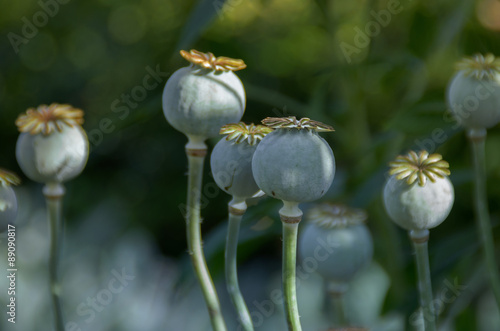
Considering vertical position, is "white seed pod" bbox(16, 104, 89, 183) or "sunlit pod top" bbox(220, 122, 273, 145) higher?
"sunlit pod top" bbox(220, 122, 273, 145)

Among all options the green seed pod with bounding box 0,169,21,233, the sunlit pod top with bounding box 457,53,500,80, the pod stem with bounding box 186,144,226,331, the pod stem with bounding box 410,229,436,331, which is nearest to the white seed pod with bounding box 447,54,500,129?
the sunlit pod top with bounding box 457,53,500,80

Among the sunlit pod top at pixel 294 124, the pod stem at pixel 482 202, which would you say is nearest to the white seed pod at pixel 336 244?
the pod stem at pixel 482 202

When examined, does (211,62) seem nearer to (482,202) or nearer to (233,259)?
(233,259)

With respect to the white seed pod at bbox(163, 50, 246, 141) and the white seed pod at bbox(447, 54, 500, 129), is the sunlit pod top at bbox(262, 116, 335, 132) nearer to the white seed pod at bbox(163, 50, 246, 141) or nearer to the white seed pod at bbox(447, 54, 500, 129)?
the white seed pod at bbox(163, 50, 246, 141)

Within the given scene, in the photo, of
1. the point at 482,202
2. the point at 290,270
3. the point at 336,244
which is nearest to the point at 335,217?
the point at 336,244

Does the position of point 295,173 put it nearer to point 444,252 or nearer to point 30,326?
point 444,252

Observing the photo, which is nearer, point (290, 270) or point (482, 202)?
point (290, 270)
